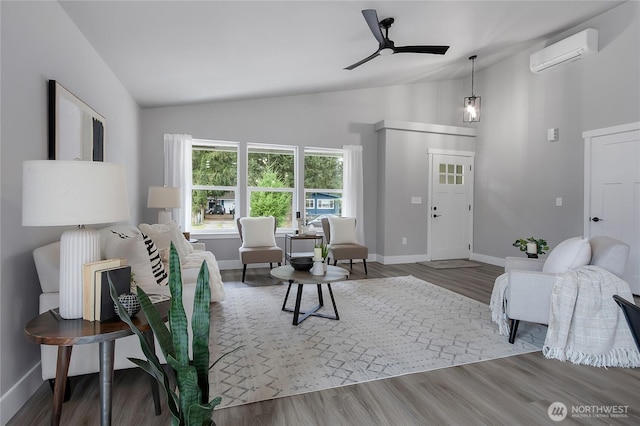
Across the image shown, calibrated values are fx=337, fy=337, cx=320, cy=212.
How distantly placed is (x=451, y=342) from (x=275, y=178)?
3941mm

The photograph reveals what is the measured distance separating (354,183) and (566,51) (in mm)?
3467

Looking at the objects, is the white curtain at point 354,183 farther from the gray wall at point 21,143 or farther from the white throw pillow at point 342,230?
the gray wall at point 21,143

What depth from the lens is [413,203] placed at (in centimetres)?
614

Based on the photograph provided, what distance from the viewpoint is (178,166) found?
16.8ft

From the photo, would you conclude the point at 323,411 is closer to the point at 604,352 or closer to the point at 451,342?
the point at 451,342

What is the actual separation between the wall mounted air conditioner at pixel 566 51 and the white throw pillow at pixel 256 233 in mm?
4665

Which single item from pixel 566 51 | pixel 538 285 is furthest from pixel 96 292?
pixel 566 51

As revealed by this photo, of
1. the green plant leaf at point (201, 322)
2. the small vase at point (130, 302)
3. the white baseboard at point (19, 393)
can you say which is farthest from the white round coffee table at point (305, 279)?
the white baseboard at point (19, 393)

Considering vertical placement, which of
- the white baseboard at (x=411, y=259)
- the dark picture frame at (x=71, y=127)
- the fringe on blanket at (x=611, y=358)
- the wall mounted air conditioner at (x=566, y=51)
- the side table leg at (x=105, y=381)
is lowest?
the fringe on blanket at (x=611, y=358)

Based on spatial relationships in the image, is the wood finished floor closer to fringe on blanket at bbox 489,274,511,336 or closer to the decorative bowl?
fringe on blanket at bbox 489,274,511,336

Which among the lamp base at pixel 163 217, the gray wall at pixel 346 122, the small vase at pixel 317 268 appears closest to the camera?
the gray wall at pixel 346 122

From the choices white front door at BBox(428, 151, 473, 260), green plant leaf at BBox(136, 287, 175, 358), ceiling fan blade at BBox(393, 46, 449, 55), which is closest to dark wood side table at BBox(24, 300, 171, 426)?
green plant leaf at BBox(136, 287, 175, 358)

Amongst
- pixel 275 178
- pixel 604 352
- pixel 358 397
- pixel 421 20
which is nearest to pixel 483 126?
pixel 421 20

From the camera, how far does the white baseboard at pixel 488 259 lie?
19.1 ft
